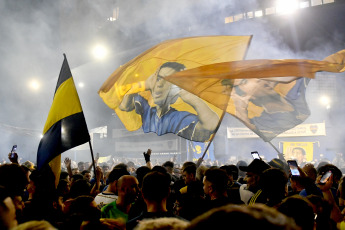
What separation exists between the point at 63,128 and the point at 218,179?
208cm

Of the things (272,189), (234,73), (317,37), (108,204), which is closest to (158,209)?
(108,204)

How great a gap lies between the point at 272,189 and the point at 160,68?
392 centimetres

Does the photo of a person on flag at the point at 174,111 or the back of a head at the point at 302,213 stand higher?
the photo of a person on flag at the point at 174,111

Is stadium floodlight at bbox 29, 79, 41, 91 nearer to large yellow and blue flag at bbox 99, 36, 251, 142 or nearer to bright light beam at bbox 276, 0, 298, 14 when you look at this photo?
large yellow and blue flag at bbox 99, 36, 251, 142

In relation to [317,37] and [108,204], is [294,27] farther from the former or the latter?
[108,204]

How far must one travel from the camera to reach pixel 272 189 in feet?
8.69

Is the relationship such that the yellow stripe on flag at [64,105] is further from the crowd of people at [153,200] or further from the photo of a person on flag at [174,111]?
the photo of a person on flag at [174,111]

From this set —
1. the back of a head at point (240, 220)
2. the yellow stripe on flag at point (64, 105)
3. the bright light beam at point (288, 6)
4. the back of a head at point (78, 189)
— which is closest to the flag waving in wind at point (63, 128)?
the yellow stripe on flag at point (64, 105)

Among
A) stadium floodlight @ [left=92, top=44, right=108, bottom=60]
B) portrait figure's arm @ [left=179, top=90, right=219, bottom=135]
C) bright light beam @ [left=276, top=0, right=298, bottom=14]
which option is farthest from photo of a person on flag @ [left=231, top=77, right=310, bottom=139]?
stadium floodlight @ [left=92, top=44, right=108, bottom=60]

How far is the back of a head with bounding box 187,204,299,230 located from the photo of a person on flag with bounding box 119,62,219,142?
5.25 metres

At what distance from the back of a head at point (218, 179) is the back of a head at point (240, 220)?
214 cm

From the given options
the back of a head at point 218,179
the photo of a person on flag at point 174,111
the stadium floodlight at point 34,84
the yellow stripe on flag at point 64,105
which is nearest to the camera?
the back of a head at point 218,179

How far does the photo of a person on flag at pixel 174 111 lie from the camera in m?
5.99

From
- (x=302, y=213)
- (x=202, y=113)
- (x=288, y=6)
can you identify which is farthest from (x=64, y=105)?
(x=288, y=6)
